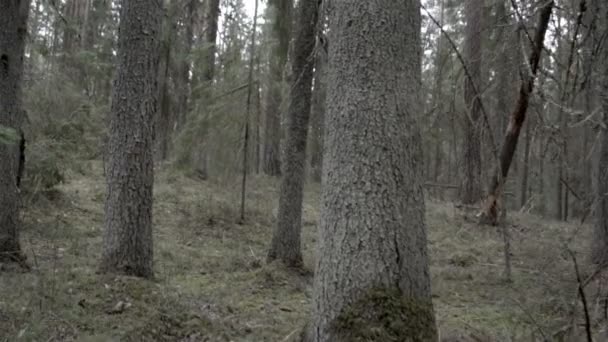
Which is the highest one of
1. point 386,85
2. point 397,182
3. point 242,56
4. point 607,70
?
point 242,56

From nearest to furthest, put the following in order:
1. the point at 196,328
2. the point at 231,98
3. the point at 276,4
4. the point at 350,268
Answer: the point at 350,268 → the point at 196,328 → the point at 276,4 → the point at 231,98

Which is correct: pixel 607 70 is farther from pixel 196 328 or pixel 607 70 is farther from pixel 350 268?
pixel 196 328

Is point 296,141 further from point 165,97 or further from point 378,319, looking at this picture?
point 165,97

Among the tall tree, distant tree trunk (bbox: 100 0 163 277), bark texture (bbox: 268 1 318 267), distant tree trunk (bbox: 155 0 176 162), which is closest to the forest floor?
distant tree trunk (bbox: 100 0 163 277)

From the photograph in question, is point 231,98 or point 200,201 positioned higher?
point 231,98

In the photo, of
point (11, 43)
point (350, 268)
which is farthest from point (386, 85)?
point (11, 43)

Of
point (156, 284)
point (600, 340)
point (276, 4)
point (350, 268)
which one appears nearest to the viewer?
point (350, 268)

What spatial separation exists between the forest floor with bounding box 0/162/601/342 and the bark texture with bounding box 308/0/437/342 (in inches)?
30.3

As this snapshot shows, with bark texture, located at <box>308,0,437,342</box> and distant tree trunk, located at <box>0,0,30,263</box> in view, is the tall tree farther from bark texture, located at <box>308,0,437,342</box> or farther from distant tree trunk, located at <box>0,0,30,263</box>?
bark texture, located at <box>308,0,437,342</box>

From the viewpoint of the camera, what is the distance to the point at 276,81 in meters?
12.0

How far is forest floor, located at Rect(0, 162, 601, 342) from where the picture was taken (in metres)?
4.52

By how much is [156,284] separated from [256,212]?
21.9ft

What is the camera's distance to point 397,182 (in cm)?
322

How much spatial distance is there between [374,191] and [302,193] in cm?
479
